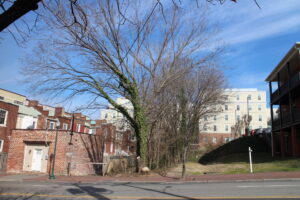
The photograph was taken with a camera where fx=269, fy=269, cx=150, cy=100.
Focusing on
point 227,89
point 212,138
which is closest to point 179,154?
point 227,89

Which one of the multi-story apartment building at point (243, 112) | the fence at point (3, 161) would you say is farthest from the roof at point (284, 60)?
the multi-story apartment building at point (243, 112)

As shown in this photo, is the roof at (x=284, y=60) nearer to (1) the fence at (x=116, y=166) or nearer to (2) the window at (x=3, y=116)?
(1) the fence at (x=116, y=166)

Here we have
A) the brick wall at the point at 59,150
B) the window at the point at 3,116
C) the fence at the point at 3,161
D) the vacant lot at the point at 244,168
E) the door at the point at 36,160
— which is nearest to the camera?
the vacant lot at the point at 244,168

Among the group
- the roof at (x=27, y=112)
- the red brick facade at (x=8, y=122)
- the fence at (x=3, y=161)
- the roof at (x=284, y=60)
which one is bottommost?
the fence at (x=3, y=161)

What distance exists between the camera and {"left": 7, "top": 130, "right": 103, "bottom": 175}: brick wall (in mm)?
22000

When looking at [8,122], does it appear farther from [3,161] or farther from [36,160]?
[36,160]

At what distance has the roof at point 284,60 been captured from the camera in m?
22.6

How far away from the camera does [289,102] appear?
26.3 meters

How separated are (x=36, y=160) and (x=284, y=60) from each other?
24.4 meters

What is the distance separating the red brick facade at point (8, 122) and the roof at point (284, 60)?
27.0 m

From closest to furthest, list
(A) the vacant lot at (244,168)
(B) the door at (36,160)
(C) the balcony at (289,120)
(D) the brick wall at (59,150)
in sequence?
1. (A) the vacant lot at (244,168)
2. (D) the brick wall at (59,150)
3. (B) the door at (36,160)
4. (C) the balcony at (289,120)

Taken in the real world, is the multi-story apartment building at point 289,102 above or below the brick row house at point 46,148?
above

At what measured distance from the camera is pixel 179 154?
2852 cm

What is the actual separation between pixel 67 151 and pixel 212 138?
55.2m
